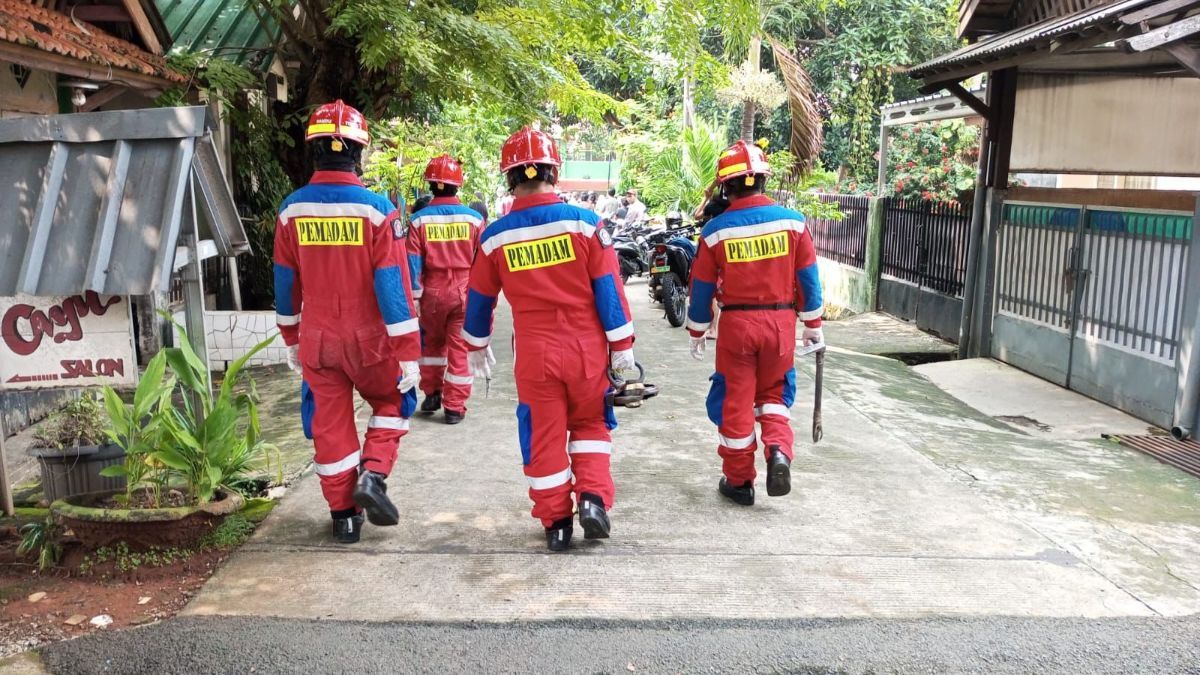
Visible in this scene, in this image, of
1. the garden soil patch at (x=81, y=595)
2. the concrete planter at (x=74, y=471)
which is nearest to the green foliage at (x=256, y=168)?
the concrete planter at (x=74, y=471)

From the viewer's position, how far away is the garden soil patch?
12.4 ft

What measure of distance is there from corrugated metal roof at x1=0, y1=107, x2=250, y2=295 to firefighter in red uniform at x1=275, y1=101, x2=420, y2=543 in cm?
55

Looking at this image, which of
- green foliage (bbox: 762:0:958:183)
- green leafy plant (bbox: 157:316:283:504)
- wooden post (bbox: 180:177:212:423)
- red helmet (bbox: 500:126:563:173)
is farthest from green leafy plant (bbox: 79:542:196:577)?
green foliage (bbox: 762:0:958:183)

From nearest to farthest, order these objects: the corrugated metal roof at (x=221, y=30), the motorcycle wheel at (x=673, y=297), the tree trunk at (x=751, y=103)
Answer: the corrugated metal roof at (x=221, y=30) < the motorcycle wheel at (x=673, y=297) < the tree trunk at (x=751, y=103)

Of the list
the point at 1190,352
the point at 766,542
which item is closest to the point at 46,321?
the point at 766,542

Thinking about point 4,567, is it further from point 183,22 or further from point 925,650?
point 183,22

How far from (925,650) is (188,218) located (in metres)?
3.89

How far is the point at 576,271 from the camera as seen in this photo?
445cm

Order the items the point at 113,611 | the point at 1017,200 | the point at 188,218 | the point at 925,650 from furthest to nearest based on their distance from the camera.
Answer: the point at 1017,200
the point at 188,218
the point at 113,611
the point at 925,650

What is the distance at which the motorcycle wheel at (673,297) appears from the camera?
11.5m

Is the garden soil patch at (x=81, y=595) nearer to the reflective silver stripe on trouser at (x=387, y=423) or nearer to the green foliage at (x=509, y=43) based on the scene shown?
the reflective silver stripe on trouser at (x=387, y=423)

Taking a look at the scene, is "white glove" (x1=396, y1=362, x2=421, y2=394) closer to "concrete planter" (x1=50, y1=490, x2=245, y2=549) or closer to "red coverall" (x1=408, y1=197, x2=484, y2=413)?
"concrete planter" (x1=50, y1=490, x2=245, y2=549)

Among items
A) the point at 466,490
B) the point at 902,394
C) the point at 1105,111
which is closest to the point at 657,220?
the point at 1105,111

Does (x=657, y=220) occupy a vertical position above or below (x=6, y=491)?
above
